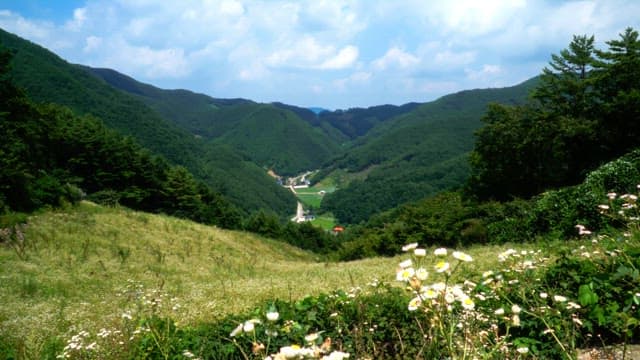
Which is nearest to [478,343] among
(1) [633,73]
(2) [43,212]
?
(2) [43,212]

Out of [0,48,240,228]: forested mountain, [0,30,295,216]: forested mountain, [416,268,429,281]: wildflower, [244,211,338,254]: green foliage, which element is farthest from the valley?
[0,30,295,216]: forested mountain

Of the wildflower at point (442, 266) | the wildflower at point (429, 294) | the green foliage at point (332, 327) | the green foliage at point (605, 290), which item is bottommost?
the green foliage at point (332, 327)

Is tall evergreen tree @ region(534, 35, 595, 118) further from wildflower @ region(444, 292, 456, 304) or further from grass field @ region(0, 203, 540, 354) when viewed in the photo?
wildflower @ region(444, 292, 456, 304)

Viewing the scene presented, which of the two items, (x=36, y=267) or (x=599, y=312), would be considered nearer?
(x=599, y=312)

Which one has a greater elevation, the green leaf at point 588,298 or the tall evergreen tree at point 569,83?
the tall evergreen tree at point 569,83

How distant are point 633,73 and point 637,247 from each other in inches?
1146

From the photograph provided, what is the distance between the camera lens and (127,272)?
48.5 feet

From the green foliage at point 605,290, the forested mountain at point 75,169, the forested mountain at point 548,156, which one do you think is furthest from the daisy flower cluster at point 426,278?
the forested mountain at point 75,169

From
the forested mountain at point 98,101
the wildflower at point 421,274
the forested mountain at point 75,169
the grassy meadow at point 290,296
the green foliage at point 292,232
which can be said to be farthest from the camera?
the forested mountain at point 98,101

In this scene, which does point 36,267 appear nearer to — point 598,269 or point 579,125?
point 598,269

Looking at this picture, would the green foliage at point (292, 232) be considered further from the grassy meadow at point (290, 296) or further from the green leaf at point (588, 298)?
the green leaf at point (588, 298)

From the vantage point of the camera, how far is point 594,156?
27922mm

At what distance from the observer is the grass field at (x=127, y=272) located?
316 inches

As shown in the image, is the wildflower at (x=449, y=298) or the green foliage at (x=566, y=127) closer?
the wildflower at (x=449, y=298)
